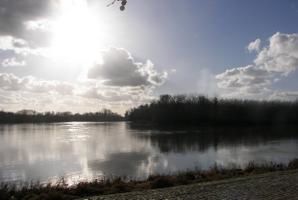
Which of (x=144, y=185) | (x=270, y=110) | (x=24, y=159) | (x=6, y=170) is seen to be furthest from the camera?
(x=270, y=110)

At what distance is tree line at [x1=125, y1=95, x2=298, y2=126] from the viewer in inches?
3880

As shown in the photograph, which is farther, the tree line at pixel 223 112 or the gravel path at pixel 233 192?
the tree line at pixel 223 112

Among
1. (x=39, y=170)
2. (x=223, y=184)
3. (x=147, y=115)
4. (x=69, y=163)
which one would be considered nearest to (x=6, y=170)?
(x=39, y=170)

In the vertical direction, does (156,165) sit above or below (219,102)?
below

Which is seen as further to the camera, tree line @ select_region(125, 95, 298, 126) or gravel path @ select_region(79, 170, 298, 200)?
tree line @ select_region(125, 95, 298, 126)

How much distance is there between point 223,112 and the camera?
101m

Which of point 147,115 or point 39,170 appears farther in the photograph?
point 147,115

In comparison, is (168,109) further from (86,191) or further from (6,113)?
(86,191)

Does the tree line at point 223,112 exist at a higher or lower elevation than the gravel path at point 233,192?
higher

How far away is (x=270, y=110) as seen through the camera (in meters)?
99.9

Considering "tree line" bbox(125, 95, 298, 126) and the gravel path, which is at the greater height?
"tree line" bbox(125, 95, 298, 126)

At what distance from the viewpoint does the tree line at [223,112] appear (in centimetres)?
9856

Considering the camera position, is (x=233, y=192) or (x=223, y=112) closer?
(x=233, y=192)

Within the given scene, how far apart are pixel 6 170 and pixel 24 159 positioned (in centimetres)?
576
